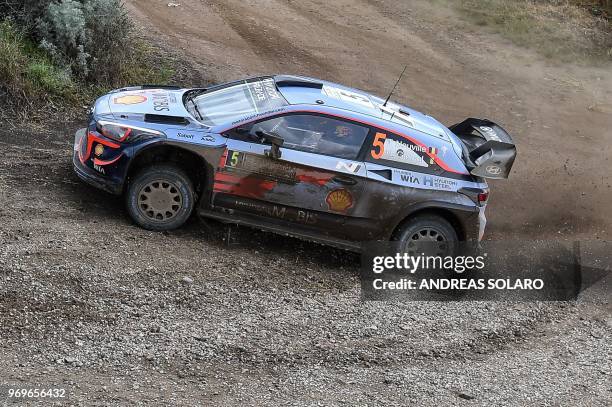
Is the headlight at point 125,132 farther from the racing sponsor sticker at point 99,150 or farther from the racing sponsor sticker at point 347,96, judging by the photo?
the racing sponsor sticker at point 347,96

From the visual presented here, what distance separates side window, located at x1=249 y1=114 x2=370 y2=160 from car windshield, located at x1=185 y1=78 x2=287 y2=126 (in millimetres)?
228

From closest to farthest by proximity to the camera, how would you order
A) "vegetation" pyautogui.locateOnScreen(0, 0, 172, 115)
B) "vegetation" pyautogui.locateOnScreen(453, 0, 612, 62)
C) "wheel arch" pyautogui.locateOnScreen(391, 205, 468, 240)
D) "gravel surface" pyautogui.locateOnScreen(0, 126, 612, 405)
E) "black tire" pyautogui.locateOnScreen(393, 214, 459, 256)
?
1. "gravel surface" pyautogui.locateOnScreen(0, 126, 612, 405)
2. "wheel arch" pyautogui.locateOnScreen(391, 205, 468, 240)
3. "black tire" pyautogui.locateOnScreen(393, 214, 459, 256)
4. "vegetation" pyautogui.locateOnScreen(0, 0, 172, 115)
5. "vegetation" pyautogui.locateOnScreen(453, 0, 612, 62)

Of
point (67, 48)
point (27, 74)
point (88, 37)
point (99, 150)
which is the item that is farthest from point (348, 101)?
point (67, 48)

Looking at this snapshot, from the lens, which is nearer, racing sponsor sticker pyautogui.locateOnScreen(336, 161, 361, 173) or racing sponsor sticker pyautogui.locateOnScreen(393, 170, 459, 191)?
racing sponsor sticker pyautogui.locateOnScreen(336, 161, 361, 173)

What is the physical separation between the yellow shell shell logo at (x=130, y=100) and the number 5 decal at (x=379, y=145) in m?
2.62

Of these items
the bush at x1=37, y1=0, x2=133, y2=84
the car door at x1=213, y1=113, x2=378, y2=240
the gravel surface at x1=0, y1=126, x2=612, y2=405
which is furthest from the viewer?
the bush at x1=37, y1=0, x2=133, y2=84

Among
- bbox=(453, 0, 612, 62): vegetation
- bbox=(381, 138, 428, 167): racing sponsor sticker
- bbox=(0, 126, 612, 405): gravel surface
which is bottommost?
bbox=(0, 126, 612, 405): gravel surface

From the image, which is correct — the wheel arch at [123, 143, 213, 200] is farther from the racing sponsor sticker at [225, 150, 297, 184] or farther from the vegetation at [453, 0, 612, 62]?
the vegetation at [453, 0, 612, 62]

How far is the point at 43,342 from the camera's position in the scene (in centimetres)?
727

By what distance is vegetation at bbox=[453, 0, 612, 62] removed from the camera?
19.1m

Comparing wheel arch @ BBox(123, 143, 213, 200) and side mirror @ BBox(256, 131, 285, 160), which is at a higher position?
side mirror @ BBox(256, 131, 285, 160)

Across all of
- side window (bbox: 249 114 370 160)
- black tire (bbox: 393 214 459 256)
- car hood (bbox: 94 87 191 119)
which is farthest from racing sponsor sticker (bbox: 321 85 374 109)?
car hood (bbox: 94 87 191 119)

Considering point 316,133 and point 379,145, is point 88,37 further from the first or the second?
point 379,145

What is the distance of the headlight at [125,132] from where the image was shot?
934 centimetres
